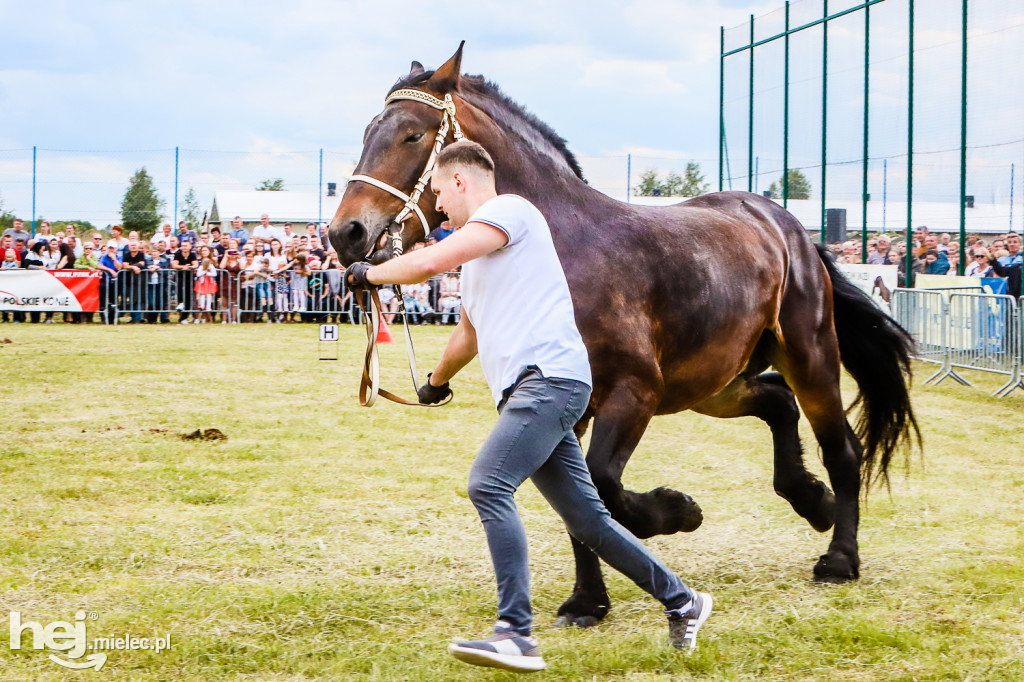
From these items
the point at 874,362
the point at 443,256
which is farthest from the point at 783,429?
the point at 443,256

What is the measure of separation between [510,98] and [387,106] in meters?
0.63

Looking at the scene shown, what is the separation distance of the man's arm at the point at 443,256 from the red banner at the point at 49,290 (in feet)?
58.7

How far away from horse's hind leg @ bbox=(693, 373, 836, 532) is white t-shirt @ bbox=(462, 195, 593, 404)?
2065 millimetres

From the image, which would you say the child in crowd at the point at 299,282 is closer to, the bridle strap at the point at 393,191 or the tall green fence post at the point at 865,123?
the tall green fence post at the point at 865,123

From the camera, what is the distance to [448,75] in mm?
4559

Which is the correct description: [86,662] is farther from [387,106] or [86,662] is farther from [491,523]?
[387,106]

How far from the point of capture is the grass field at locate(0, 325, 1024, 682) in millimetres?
3764

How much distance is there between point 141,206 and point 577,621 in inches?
1020

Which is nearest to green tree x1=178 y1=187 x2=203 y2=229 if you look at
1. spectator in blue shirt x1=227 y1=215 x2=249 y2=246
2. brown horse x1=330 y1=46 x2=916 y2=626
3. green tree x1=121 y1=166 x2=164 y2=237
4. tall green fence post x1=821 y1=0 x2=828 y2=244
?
green tree x1=121 y1=166 x2=164 y2=237

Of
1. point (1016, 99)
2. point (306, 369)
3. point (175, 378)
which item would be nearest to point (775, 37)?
point (1016, 99)

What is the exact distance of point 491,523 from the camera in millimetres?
3408

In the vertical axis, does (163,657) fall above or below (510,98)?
below

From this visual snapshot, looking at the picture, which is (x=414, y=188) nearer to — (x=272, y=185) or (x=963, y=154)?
(x=963, y=154)

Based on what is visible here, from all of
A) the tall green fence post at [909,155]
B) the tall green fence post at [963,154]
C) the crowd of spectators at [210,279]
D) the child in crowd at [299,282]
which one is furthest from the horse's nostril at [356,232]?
the child in crowd at [299,282]
